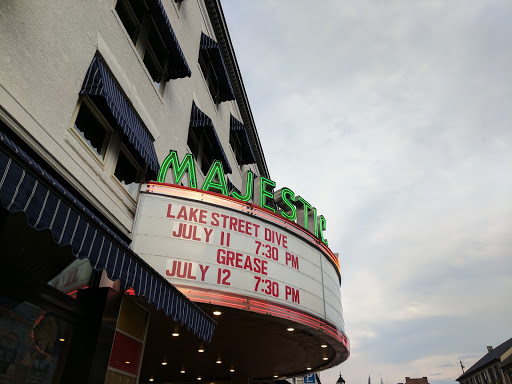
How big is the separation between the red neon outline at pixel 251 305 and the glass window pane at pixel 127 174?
2754 millimetres

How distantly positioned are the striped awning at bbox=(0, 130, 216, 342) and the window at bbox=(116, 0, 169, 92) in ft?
22.0

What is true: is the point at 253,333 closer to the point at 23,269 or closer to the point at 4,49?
the point at 23,269

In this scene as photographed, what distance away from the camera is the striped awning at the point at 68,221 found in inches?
147

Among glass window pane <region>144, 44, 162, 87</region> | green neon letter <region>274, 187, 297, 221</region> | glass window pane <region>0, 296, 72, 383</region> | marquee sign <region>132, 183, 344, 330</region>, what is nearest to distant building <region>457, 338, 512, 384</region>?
green neon letter <region>274, 187, 297, 221</region>

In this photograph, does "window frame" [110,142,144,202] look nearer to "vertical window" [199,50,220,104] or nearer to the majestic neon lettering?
the majestic neon lettering

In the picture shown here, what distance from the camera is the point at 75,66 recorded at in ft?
24.1

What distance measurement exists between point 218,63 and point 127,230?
10.9 metres

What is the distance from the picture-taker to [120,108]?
8.30m

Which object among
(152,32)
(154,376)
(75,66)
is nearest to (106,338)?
(75,66)

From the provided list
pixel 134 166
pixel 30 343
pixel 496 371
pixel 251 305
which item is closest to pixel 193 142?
pixel 134 166

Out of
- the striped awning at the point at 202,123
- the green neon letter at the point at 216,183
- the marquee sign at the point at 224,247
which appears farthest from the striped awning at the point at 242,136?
the marquee sign at the point at 224,247

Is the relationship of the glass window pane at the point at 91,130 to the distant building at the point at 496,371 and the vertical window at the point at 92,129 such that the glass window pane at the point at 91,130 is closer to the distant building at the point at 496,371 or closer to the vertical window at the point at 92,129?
the vertical window at the point at 92,129

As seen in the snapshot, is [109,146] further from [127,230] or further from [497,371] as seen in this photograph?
[497,371]

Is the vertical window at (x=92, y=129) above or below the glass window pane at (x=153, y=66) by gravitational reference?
below
